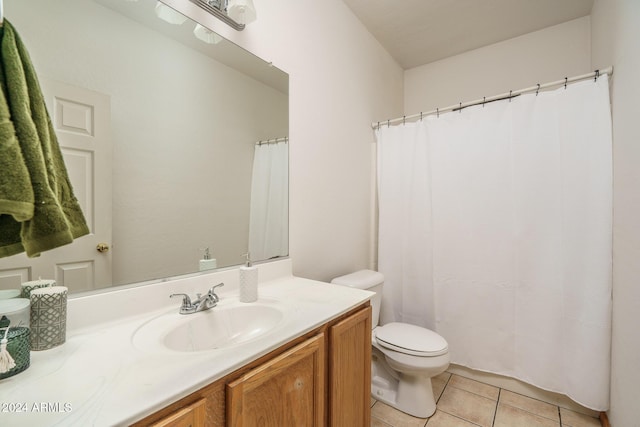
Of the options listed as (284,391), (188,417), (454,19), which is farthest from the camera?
(454,19)

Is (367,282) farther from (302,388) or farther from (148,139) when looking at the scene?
(148,139)

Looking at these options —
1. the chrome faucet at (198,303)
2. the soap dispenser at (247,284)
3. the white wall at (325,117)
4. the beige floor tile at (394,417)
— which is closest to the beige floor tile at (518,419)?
the beige floor tile at (394,417)

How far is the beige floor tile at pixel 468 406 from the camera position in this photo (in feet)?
5.11

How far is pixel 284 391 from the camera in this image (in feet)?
A: 2.70

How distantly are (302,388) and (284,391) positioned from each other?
9cm

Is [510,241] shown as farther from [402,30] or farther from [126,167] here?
[126,167]

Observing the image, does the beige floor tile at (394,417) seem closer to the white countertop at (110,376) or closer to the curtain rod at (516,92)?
the white countertop at (110,376)

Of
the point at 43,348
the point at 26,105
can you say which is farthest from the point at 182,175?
the point at 43,348

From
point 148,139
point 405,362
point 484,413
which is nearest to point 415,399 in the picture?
→ point 405,362

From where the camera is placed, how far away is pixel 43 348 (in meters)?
0.70

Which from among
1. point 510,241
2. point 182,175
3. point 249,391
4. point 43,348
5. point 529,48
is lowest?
point 249,391

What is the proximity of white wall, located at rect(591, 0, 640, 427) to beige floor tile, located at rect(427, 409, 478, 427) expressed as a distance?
0.66 metres

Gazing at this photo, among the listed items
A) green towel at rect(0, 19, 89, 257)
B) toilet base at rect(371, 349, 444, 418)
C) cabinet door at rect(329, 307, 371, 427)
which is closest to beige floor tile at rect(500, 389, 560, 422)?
toilet base at rect(371, 349, 444, 418)

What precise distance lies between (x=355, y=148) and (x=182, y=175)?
1.31 metres
